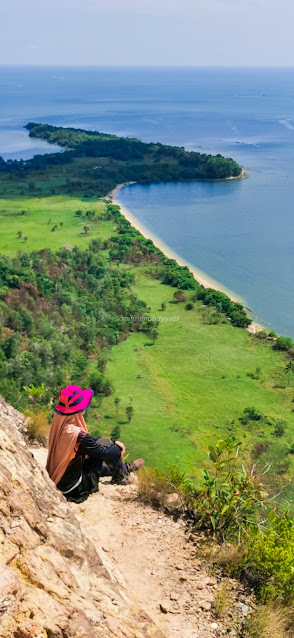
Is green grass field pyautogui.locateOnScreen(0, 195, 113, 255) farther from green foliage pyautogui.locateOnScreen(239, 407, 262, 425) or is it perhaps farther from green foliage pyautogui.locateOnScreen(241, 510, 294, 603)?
green foliage pyautogui.locateOnScreen(241, 510, 294, 603)

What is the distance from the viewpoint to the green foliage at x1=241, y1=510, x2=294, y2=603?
17.0ft

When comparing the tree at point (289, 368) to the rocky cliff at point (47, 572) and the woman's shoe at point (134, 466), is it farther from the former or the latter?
the rocky cliff at point (47, 572)

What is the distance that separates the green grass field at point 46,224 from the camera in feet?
143

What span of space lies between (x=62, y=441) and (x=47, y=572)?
5.30 ft

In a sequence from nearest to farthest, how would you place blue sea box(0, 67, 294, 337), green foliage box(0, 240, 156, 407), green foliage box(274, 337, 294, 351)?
green foliage box(0, 240, 156, 407)
green foliage box(274, 337, 294, 351)
blue sea box(0, 67, 294, 337)

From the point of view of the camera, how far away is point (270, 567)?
533 centimetres

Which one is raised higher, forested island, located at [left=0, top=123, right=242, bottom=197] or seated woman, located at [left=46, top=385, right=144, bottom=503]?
seated woman, located at [left=46, top=385, right=144, bottom=503]

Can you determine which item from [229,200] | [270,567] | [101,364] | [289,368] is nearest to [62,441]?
[270,567]

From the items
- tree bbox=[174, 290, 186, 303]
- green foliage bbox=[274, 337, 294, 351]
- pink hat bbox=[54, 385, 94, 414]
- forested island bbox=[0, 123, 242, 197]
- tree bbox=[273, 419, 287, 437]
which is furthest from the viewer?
forested island bbox=[0, 123, 242, 197]

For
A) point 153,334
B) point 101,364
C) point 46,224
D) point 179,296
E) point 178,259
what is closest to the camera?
point 101,364

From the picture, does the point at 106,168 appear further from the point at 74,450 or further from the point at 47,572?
the point at 47,572

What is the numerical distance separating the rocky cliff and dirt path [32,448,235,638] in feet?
1.52

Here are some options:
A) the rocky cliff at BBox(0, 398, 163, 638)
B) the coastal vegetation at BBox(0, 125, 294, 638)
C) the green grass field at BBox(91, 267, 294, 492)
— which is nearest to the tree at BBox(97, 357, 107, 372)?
the coastal vegetation at BBox(0, 125, 294, 638)

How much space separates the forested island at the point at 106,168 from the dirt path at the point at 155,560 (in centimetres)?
5699
